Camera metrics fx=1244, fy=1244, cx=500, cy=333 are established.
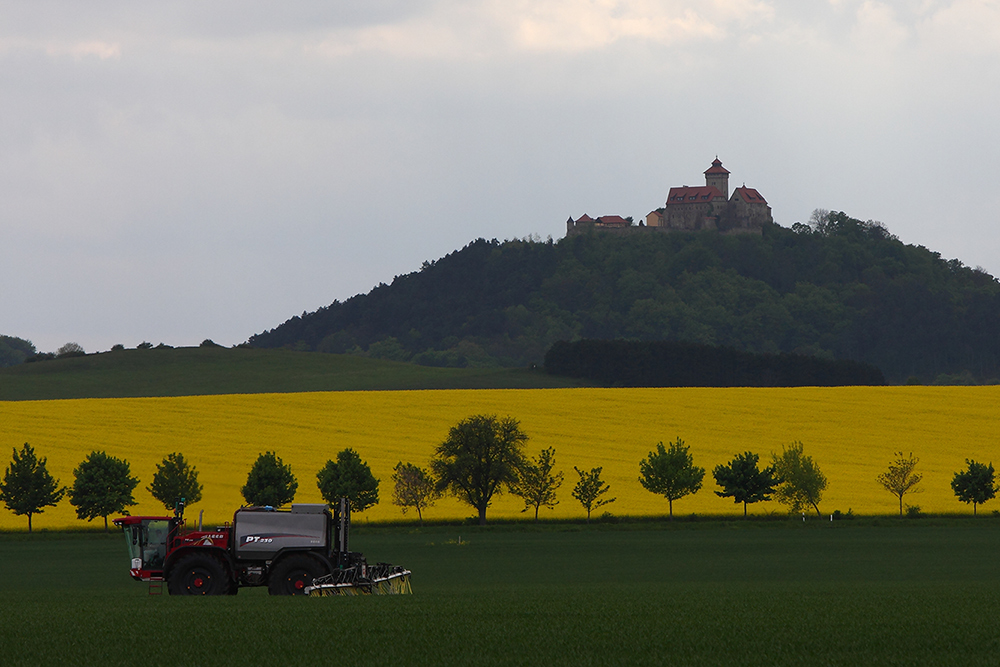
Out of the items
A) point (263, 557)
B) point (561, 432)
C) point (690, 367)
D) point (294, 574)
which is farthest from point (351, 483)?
point (690, 367)

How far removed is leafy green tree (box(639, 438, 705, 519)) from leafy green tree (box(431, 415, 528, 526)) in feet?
23.7

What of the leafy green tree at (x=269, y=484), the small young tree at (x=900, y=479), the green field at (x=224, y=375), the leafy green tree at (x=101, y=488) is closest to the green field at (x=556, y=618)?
the leafy green tree at (x=101, y=488)

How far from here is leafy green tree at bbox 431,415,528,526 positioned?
69000 mm

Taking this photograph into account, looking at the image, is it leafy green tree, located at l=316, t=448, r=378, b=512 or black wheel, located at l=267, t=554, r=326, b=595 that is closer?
black wheel, located at l=267, t=554, r=326, b=595

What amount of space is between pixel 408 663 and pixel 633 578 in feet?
68.8

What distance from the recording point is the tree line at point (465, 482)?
215 ft

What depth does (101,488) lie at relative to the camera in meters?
65.4

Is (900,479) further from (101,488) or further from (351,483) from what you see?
(101,488)

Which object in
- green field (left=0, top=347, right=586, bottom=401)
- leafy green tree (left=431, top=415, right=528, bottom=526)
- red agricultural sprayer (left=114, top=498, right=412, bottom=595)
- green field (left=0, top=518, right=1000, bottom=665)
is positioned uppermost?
green field (left=0, top=347, right=586, bottom=401)

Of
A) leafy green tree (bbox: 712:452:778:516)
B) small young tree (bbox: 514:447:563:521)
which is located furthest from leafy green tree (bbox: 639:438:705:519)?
small young tree (bbox: 514:447:563:521)

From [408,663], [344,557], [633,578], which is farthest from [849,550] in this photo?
[408,663]

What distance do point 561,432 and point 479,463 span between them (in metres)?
16.8

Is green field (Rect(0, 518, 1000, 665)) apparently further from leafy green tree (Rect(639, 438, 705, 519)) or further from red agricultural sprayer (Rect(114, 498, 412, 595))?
leafy green tree (Rect(639, 438, 705, 519))

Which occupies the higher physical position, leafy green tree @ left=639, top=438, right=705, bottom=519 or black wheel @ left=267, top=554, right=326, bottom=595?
leafy green tree @ left=639, top=438, right=705, bottom=519
